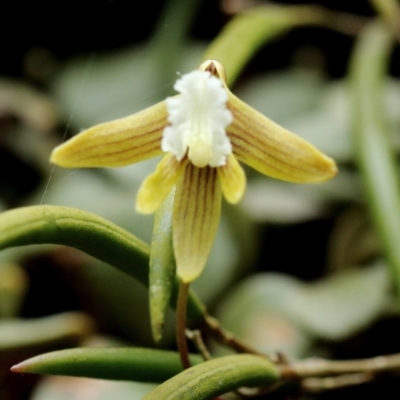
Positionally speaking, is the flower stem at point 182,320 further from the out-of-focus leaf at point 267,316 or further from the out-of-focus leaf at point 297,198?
the out-of-focus leaf at point 297,198

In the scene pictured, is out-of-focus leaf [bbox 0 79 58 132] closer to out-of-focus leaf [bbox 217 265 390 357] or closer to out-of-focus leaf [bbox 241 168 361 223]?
out-of-focus leaf [bbox 241 168 361 223]

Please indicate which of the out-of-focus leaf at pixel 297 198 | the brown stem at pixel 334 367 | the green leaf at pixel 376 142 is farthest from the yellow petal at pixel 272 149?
the out-of-focus leaf at pixel 297 198

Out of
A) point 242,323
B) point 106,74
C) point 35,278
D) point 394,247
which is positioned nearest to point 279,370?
point 394,247

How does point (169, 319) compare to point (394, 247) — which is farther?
point (169, 319)

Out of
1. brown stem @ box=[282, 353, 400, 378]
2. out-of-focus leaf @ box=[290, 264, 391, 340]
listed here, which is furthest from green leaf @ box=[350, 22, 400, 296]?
out-of-focus leaf @ box=[290, 264, 391, 340]

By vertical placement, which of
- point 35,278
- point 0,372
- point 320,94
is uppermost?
point 320,94

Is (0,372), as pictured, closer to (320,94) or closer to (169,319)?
(169,319)

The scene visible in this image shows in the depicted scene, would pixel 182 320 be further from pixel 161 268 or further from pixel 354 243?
pixel 354 243
